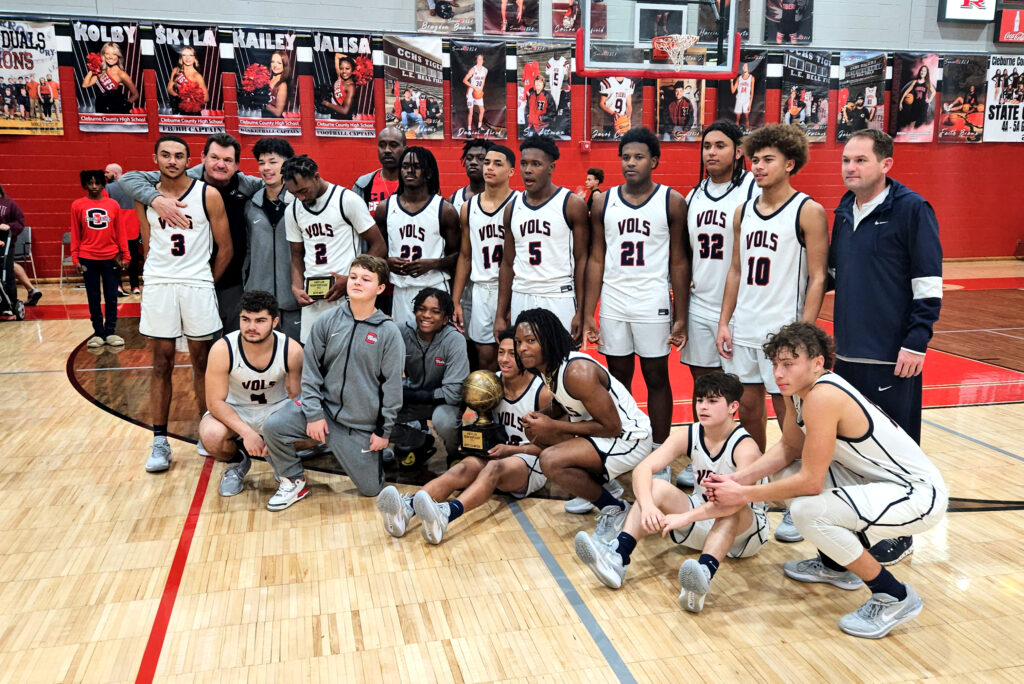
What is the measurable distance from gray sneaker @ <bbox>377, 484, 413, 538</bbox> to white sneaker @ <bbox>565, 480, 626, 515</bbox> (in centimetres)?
79

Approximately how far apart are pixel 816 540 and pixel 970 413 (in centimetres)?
329

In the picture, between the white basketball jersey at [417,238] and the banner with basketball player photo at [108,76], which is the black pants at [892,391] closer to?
the white basketball jersey at [417,238]

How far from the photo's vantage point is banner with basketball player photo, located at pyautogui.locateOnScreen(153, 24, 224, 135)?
420 inches

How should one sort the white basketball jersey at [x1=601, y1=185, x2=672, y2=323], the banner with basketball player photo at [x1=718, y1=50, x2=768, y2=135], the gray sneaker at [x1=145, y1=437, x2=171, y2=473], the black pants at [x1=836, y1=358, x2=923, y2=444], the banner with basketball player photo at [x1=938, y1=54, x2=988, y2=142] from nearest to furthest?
the black pants at [x1=836, y1=358, x2=923, y2=444], the white basketball jersey at [x1=601, y1=185, x2=672, y2=323], the gray sneaker at [x1=145, y1=437, x2=171, y2=473], the banner with basketball player photo at [x1=718, y1=50, x2=768, y2=135], the banner with basketball player photo at [x1=938, y1=54, x2=988, y2=142]

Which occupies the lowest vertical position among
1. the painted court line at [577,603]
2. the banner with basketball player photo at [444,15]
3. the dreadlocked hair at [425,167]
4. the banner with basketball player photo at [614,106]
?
the painted court line at [577,603]

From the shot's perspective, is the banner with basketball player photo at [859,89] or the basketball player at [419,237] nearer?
the basketball player at [419,237]

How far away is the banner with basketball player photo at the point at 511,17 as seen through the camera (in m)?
11.6

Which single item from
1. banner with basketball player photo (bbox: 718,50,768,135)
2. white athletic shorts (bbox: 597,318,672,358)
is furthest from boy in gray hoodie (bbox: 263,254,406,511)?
banner with basketball player photo (bbox: 718,50,768,135)

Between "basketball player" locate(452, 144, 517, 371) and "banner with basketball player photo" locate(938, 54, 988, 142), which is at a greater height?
"banner with basketball player photo" locate(938, 54, 988, 142)

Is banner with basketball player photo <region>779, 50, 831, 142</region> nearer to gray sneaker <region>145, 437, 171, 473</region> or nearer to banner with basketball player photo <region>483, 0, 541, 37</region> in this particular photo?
banner with basketball player photo <region>483, 0, 541, 37</region>

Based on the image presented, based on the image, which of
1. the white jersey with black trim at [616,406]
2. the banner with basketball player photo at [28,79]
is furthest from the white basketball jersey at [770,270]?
the banner with basketball player photo at [28,79]

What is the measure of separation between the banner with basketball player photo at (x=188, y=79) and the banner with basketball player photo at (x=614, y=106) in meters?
5.44

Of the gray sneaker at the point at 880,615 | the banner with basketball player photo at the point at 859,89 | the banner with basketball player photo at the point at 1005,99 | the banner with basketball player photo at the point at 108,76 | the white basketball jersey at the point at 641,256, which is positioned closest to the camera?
the gray sneaker at the point at 880,615

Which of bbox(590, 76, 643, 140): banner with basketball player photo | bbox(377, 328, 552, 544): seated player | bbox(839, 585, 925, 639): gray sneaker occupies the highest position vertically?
bbox(590, 76, 643, 140): banner with basketball player photo
